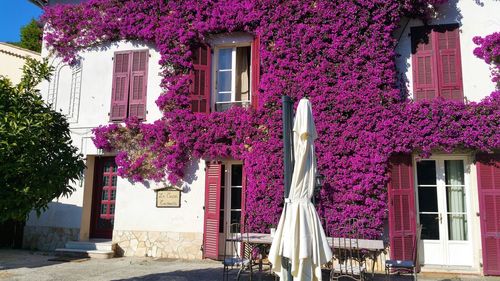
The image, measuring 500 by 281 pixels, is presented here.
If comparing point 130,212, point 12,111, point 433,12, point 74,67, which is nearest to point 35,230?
point 130,212

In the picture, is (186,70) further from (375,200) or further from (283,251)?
(283,251)

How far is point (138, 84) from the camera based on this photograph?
34.7 feet

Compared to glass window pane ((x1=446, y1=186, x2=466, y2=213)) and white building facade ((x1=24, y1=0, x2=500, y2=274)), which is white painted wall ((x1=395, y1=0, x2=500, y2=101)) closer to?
white building facade ((x1=24, y1=0, x2=500, y2=274))

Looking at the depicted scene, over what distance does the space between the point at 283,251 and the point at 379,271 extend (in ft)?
15.5

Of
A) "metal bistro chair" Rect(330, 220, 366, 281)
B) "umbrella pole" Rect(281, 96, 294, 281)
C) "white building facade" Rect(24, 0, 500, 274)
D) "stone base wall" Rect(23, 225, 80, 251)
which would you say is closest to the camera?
"umbrella pole" Rect(281, 96, 294, 281)

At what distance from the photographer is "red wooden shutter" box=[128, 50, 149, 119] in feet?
34.3

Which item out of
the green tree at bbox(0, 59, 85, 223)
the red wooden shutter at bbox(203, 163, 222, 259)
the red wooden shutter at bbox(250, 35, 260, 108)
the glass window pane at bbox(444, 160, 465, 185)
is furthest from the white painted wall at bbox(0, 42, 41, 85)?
the glass window pane at bbox(444, 160, 465, 185)

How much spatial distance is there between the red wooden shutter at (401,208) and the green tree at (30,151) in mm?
6002

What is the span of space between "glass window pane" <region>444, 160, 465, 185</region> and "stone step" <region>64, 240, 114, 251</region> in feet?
25.3

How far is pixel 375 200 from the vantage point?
8453 millimetres

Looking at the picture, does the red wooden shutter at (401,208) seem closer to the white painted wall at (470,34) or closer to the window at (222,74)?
the white painted wall at (470,34)

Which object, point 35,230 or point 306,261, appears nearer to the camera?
point 306,261

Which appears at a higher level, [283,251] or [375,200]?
[375,200]

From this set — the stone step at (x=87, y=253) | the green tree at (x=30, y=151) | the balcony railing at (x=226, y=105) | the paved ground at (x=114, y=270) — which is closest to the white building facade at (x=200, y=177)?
the balcony railing at (x=226, y=105)
